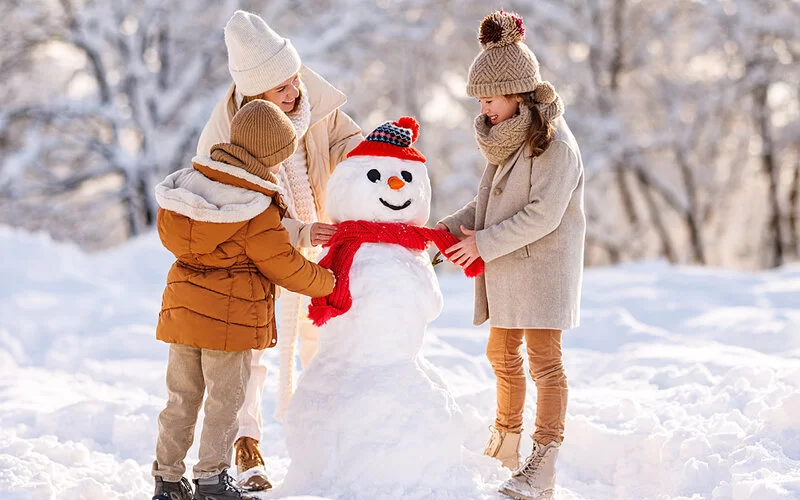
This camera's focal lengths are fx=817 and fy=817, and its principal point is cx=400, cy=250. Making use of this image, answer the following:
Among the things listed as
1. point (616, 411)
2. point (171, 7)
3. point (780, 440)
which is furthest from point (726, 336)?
point (171, 7)

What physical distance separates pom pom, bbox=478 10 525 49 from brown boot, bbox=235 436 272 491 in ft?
6.20

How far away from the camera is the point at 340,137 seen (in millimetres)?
3775

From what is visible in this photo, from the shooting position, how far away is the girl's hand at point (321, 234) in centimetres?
324

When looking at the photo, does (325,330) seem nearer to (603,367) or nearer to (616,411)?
(616,411)

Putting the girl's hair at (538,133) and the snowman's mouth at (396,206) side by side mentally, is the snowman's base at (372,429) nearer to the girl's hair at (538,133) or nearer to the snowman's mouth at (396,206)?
the snowman's mouth at (396,206)

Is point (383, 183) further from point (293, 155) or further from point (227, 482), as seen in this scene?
point (227, 482)

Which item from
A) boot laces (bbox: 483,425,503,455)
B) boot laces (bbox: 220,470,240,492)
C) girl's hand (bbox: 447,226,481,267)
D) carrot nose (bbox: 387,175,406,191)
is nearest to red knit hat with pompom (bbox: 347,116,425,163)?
carrot nose (bbox: 387,175,406,191)

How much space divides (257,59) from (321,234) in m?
0.77

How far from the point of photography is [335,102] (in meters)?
3.63

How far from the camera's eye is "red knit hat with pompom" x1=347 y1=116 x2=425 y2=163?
3277 millimetres

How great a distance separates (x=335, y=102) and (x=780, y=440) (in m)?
2.31

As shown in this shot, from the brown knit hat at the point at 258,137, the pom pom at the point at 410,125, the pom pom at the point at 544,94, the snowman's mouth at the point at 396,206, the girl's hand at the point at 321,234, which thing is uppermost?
the pom pom at the point at 544,94

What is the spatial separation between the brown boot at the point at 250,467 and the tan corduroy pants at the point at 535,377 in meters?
0.98

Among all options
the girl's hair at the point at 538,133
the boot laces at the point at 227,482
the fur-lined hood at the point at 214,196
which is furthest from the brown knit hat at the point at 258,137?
the boot laces at the point at 227,482
